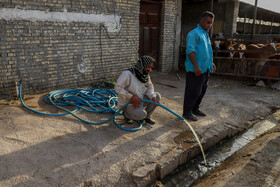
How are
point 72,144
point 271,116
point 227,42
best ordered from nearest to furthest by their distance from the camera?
point 72,144
point 271,116
point 227,42

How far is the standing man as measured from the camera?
13.8 ft

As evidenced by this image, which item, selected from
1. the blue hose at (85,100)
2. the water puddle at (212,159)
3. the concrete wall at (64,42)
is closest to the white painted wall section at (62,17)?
the concrete wall at (64,42)

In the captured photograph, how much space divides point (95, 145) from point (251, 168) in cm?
229

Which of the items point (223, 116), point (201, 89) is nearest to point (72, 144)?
point (201, 89)

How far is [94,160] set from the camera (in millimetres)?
3232

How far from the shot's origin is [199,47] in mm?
4281

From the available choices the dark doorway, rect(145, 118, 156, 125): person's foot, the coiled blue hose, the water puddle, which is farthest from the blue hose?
the dark doorway

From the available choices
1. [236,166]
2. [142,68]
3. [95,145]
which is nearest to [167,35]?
[142,68]

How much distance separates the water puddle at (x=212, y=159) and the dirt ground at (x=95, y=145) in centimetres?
11

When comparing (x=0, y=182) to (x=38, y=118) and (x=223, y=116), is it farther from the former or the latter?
(x=223, y=116)

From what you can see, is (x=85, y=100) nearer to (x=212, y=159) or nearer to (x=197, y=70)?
(x=197, y=70)

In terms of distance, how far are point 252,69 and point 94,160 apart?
7.05m

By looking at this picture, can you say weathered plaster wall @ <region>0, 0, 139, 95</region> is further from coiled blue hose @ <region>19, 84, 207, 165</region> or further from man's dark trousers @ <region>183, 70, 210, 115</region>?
man's dark trousers @ <region>183, 70, 210, 115</region>

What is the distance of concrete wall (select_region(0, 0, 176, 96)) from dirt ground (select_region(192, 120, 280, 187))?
4.59 metres
